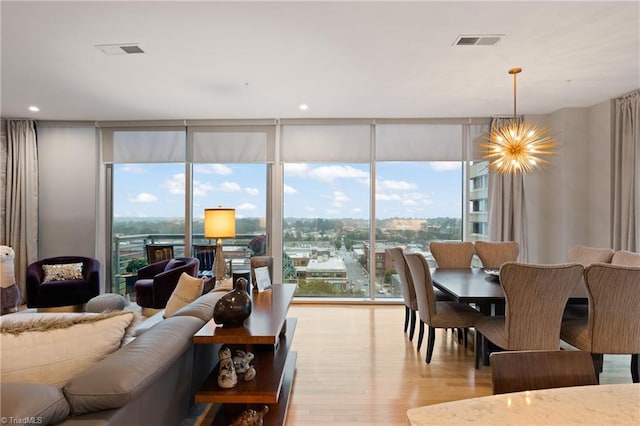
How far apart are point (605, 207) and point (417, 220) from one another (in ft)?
7.59

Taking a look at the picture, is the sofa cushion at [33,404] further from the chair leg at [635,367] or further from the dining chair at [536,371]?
the chair leg at [635,367]

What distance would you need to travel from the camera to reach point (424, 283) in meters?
3.12

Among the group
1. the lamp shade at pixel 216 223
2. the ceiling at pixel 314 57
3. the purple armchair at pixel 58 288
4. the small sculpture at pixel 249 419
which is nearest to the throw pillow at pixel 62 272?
the purple armchair at pixel 58 288

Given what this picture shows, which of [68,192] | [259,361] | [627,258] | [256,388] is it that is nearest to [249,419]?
[256,388]

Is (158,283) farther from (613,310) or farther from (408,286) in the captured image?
(613,310)

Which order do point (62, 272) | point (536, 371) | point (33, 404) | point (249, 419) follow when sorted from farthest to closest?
point (62, 272)
point (249, 419)
point (536, 371)
point (33, 404)

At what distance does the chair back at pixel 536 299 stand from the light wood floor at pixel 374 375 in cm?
53

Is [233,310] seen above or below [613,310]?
above

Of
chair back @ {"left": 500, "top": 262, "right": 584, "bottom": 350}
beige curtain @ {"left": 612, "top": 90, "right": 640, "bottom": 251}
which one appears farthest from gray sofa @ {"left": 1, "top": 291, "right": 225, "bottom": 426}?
beige curtain @ {"left": 612, "top": 90, "right": 640, "bottom": 251}

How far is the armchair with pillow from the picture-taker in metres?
4.00

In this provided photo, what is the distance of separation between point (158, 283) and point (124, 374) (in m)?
2.92

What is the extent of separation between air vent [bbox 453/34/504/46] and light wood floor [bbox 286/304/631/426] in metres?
2.71

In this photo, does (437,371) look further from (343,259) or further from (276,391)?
(343,259)

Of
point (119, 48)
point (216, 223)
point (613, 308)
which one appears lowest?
point (613, 308)
